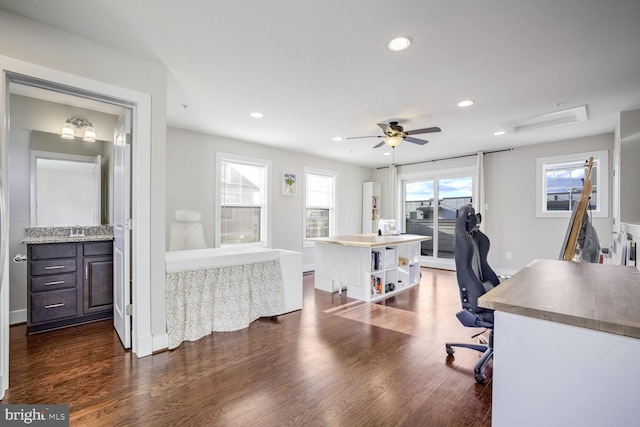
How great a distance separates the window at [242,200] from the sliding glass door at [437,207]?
12.3ft

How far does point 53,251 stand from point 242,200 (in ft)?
8.82

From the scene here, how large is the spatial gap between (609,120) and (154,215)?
5.68m

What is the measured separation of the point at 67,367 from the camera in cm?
218

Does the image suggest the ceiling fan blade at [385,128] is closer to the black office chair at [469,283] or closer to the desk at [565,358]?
the black office chair at [469,283]

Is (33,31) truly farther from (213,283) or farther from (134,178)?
(213,283)

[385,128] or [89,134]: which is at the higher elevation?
[385,128]

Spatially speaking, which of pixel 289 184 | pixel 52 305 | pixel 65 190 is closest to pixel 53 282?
pixel 52 305

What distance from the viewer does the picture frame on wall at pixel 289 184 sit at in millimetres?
5641

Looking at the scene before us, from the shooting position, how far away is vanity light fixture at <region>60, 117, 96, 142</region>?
3.33 metres

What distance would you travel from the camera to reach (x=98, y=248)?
3131 mm

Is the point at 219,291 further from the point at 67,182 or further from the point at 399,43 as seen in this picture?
the point at 399,43

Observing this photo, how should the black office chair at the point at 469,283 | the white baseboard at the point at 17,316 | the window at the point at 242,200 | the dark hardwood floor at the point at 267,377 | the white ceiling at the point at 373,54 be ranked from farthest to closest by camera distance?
the window at the point at 242,200 → the white baseboard at the point at 17,316 → the black office chair at the point at 469,283 → the white ceiling at the point at 373,54 → the dark hardwood floor at the point at 267,377

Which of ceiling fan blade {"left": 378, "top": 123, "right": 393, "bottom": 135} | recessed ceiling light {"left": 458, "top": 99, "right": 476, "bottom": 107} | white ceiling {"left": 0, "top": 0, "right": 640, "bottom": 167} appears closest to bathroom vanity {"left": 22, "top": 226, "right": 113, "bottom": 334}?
white ceiling {"left": 0, "top": 0, "right": 640, "bottom": 167}

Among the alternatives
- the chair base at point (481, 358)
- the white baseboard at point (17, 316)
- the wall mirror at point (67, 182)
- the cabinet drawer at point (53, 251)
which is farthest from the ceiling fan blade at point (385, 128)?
the white baseboard at point (17, 316)
